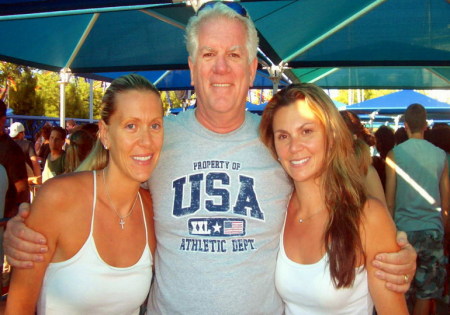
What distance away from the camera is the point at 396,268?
1782 mm

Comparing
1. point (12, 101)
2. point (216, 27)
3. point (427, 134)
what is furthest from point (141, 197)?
point (12, 101)

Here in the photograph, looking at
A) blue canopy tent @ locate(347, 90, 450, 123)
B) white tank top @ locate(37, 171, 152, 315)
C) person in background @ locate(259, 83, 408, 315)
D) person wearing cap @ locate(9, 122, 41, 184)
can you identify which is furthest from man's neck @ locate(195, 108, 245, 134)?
blue canopy tent @ locate(347, 90, 450, 123)

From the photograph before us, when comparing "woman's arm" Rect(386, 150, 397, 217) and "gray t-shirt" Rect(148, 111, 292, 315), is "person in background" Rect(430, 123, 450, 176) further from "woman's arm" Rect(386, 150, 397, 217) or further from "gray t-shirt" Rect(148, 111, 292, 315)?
"gray t-shirt" Rect(148, 111, 292, 315)

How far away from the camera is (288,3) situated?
4.52m

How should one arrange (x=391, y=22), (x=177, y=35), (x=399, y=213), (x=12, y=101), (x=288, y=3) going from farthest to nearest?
(x=12, y=101), (x=177, y=35), (x=391, y=22), (x=288, y=3), (x=399, y=213)

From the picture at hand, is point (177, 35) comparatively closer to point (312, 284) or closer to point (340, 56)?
point (340, 56)

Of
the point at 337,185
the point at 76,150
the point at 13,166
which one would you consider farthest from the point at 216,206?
the point at 13,166

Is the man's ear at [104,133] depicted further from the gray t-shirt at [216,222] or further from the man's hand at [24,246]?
the man's hand at [24,246]

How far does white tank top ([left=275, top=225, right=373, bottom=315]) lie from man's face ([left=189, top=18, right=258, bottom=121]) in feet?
2.89

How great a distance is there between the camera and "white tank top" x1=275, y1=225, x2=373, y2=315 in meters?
1.86

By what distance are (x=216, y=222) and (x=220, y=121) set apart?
1.78 ft

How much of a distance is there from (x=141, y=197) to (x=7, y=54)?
12.7ft

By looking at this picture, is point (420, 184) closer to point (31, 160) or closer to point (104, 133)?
point (104, 133)

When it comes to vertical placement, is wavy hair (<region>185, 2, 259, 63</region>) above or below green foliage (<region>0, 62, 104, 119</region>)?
below
